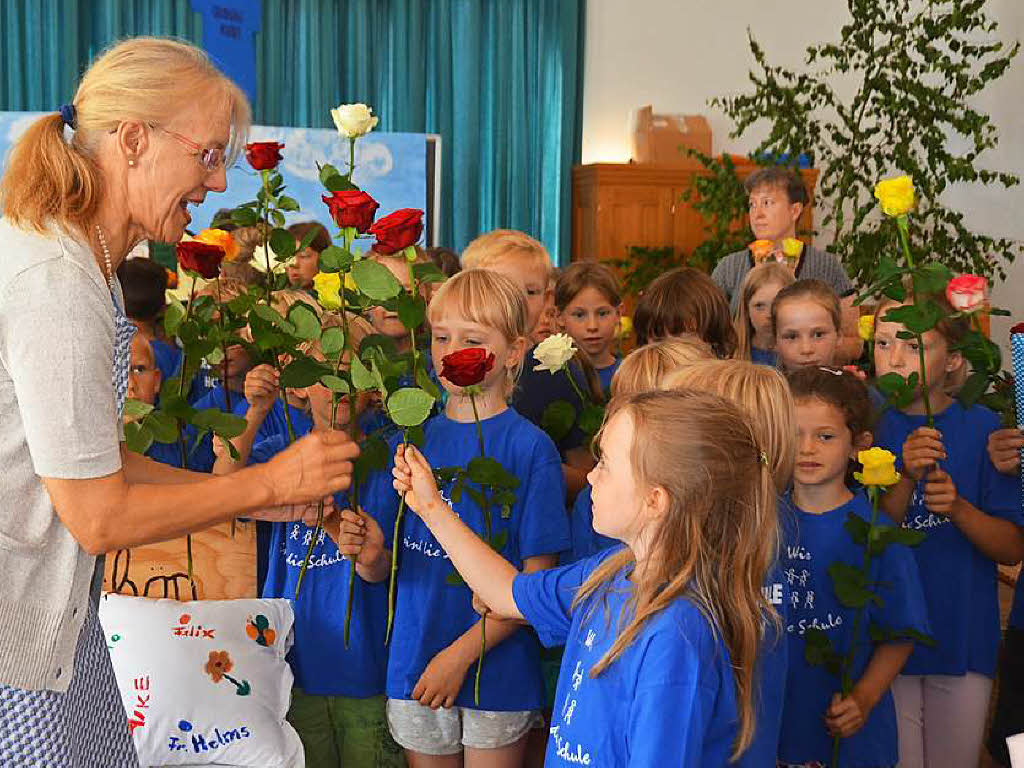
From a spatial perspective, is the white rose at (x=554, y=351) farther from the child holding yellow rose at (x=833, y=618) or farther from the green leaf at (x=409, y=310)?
the green leaf at (x=409, y=310)

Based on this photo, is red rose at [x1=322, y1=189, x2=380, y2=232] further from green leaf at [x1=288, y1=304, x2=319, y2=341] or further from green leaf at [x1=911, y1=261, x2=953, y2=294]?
green leaf at [x1=911, y1=261, x2=953, y2=294]

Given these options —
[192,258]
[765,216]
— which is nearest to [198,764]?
[192,258]

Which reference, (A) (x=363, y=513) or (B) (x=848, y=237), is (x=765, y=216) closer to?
(B) (x=848, y=237)

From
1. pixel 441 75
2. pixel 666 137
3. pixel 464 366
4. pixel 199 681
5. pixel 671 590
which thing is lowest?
pixel 199 681

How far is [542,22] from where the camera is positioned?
25.0 ft

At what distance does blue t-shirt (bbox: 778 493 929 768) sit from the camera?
2152 millimetres

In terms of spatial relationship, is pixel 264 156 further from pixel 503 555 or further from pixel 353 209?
pixel 503 555

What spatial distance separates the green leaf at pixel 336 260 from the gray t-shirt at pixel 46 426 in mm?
367

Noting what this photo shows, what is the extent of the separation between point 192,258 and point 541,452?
683 millimetres

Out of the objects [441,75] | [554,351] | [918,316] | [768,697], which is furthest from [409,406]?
[441,75]

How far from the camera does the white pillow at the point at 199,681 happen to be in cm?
213

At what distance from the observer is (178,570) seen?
2238 millimetres

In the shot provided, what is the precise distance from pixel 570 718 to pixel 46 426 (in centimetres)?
70

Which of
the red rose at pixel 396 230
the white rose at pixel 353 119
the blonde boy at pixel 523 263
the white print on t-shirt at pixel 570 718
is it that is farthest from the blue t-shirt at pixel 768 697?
the blonde boy at pixel 523 263
